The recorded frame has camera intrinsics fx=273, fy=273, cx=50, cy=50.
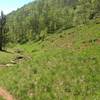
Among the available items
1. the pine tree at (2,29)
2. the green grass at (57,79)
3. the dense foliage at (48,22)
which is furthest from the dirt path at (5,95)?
the dense foliage at (48,22)

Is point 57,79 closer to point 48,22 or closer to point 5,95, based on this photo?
point 5,95

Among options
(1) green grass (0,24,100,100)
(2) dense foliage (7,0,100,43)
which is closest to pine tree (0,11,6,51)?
(2) dense foliage (7,0,100,43)

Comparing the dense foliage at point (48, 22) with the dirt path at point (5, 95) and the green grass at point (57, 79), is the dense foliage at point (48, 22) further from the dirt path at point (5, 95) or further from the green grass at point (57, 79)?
the dirt path at point (5, 95)

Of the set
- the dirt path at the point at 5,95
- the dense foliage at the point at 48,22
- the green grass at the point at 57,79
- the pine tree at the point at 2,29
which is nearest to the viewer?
the green grass at the point at 57,79

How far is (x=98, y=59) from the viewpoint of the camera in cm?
3675

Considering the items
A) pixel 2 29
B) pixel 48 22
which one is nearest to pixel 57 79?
pixel 2 29

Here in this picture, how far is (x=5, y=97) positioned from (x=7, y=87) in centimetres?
318

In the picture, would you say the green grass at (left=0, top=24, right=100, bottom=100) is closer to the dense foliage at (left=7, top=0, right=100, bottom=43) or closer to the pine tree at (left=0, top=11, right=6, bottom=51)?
the pine tree at (left=0, top=11, right=6, bottom=51)

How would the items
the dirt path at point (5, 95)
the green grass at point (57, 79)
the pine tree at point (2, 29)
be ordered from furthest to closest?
the pine tree at point (2, 29) → the dirt path at point (5, 95) → the green grass at point (57, 79)

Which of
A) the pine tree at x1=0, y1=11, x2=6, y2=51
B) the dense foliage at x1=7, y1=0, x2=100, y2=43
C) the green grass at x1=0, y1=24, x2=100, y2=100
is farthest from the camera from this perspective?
the dense foliage at x1=7, y1=0, x2=100, y2=43

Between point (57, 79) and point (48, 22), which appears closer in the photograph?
point (57, 79)

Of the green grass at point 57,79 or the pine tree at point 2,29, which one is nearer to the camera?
the green grass at point 57,79

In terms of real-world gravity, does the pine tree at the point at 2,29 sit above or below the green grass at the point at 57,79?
above

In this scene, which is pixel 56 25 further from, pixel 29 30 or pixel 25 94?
pixel 25 94
